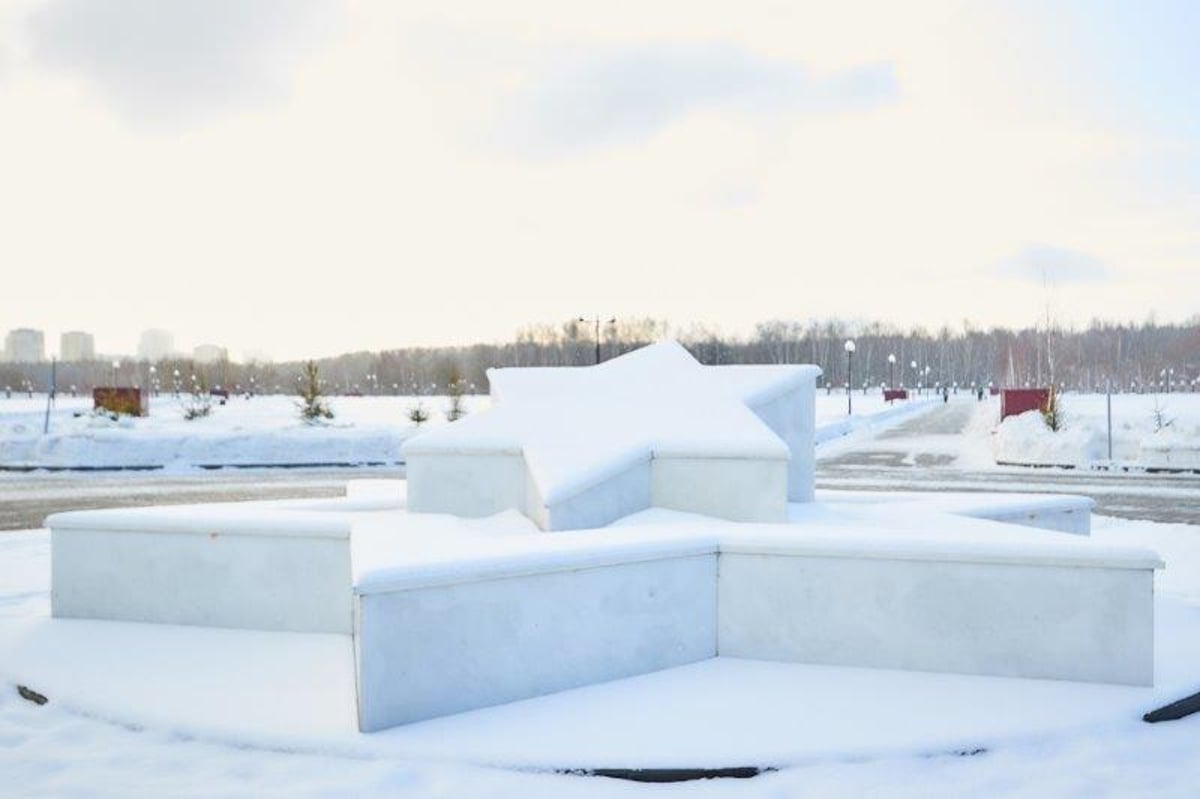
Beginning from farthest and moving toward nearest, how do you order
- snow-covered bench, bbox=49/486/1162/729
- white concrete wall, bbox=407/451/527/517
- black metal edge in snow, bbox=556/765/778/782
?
white concrete wall, bbox=407/451/527/517
snow-covered bench, bbox=49/486/1162/729
black metal edge in snow, bbox=556/765/778/782

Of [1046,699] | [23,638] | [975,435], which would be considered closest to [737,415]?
[1046,699]

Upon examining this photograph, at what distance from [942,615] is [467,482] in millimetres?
4942

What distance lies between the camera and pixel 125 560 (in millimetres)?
8312

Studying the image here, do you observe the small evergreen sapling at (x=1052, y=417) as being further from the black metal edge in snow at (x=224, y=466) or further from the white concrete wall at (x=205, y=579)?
the white concrete wall at (x=205, y=579)

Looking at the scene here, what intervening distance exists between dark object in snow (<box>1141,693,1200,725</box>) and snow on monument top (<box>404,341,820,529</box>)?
11.7ft

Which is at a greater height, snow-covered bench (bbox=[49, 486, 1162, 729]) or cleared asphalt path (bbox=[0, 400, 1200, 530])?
snow-covered bench (bbox=[49, 486, 1162, 729])

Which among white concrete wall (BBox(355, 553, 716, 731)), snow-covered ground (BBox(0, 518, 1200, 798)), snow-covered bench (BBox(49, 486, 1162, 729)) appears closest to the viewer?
snow-covered ground (BBox(0, 518, 1200, 798))

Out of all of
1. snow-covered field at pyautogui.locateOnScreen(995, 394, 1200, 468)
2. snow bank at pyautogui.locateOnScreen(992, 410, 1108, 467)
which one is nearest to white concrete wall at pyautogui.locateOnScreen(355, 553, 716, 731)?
snow-covered field at pyautogui.locateOnScreen(995, 394, 1200, 468)

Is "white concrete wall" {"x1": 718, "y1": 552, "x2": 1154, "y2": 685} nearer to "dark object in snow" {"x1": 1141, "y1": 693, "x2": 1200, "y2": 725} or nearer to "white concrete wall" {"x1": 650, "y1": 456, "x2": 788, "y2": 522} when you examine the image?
"dark object in snow" {"x1": 1141, "y1": 693, "x2": 1200, "y2": 725}

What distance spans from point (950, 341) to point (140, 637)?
17973 cm

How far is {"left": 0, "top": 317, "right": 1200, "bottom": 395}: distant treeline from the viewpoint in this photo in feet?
419

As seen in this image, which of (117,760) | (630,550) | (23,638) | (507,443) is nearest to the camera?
(117,760)

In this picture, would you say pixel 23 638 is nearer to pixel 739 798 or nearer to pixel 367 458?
pixel 739 798

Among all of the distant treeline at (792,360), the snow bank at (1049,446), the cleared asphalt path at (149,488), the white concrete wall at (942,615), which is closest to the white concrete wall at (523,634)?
the white concrete wall at (942,615)
